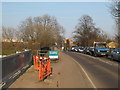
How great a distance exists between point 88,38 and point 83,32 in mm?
3177

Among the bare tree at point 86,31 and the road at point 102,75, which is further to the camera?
the bare tree at point 86,31

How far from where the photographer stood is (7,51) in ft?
103

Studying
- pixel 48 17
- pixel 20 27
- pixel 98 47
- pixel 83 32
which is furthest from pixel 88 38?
pixel 98 47

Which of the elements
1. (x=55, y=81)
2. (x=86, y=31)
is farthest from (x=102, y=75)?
(x=86, y=31)

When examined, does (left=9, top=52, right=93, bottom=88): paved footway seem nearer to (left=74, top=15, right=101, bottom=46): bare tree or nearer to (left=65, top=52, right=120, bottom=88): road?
(left=65, top=52, right=120, bottom=88): road

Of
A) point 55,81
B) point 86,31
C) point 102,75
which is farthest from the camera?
point 86,31

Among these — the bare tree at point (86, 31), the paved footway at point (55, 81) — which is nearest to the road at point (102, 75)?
the paved footway at point (55, 81)

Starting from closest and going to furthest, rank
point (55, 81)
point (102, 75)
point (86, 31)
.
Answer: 1. point (55, 81)
2. point (102, 75)
3. point (86, 31)

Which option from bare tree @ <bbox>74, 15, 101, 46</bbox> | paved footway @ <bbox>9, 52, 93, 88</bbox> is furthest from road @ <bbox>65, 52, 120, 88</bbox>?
bare tree @ <bbox>74, 15, 101, 46</bbox>

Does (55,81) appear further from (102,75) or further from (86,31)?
(86,31)

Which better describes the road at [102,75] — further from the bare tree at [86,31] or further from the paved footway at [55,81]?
the bare tree at [86,31]

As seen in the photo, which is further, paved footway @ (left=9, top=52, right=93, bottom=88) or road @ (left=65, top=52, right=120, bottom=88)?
road @ (left=65, top=52, right=120, bottom=88)

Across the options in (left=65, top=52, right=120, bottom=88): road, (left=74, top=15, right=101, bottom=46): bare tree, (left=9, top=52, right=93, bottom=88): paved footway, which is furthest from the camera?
(left=74, top=15, right=101, bottom=46): bare tree

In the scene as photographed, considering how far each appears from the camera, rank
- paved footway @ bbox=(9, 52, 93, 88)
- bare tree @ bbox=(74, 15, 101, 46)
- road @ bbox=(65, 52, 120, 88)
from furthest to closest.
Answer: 1. bare tree @ bbox=(74, 15, 101, 46)
2. road @ bbox=(65, 52, 120, 88)
3. paved footway @ bbox=(9, 52, 93, 88)
